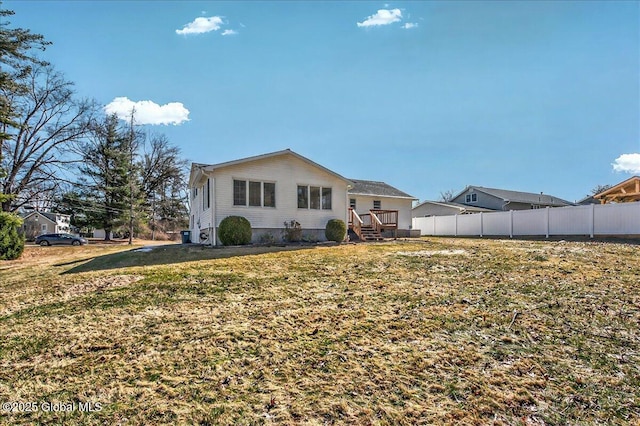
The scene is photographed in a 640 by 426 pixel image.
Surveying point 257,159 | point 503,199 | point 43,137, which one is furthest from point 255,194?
point 503,199

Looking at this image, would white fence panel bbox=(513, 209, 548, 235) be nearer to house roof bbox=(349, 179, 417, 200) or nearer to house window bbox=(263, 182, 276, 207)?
house roof bbox=(349, 179, 417, 200)

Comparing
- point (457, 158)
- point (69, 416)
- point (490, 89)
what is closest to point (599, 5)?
point (490, 89)

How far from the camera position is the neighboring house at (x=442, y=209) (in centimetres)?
3089

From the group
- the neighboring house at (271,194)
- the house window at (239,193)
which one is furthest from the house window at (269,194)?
the house window at (239,193)

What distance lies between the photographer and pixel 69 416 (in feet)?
9.05

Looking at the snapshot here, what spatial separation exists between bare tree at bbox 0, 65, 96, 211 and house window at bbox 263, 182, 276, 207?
2257 cm

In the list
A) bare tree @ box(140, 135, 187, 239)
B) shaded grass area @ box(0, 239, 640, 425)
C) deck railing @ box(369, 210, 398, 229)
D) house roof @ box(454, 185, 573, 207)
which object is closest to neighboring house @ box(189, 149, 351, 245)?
deck railing @ box(369, 210, 398, 229)

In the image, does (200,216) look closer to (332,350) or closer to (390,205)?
(390,205)

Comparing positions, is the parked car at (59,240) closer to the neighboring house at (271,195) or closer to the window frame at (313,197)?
the neighboring house at (271,195)

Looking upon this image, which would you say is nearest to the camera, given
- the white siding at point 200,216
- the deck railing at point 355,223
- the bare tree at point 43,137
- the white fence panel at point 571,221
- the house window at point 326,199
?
the white siding at point 200,216

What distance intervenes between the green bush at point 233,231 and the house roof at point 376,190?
1071 centimetres

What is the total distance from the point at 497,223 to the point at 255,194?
624 inches

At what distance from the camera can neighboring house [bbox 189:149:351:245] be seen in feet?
44.9

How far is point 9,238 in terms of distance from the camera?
16.2m
